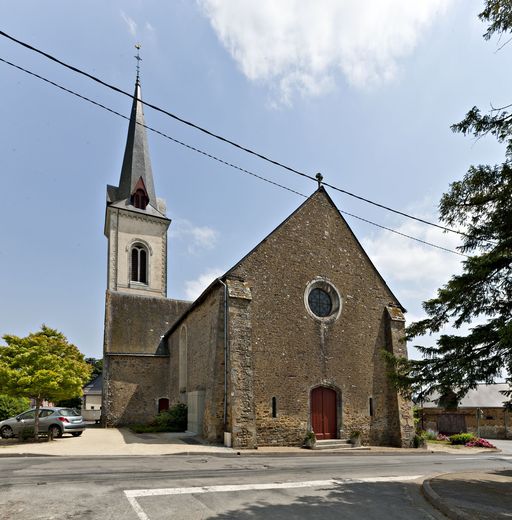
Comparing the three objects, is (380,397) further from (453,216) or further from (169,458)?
(453,216)

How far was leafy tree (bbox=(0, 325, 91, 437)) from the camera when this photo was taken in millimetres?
14828

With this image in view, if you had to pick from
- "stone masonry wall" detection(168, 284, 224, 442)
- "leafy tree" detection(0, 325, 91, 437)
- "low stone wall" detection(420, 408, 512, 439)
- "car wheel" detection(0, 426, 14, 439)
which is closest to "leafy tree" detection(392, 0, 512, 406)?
"stone masonry wall" detection(168, 284, 224, 442)

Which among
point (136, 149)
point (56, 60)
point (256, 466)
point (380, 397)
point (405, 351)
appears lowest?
point (256, 466)

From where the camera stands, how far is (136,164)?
37.6m

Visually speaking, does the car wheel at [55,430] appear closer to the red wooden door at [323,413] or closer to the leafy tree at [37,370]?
the leafy tree at [37,370]

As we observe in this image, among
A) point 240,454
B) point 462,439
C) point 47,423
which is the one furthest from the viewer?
point 462,439

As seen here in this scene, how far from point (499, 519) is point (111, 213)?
108ft

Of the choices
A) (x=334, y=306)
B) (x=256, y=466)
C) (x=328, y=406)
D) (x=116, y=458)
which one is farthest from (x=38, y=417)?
(x=334, y=306)

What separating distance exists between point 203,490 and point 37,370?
34.6ft

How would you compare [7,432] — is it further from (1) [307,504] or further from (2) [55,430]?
(1) [307,504]

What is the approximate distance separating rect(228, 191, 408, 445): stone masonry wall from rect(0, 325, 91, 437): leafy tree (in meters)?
7.13

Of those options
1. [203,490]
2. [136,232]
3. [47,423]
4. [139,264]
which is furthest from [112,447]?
[136,232]

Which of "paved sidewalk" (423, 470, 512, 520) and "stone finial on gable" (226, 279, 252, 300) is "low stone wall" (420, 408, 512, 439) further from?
"paved sidewalk" (423, 470, 512, 520)

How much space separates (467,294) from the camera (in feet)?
25.0
